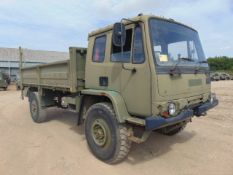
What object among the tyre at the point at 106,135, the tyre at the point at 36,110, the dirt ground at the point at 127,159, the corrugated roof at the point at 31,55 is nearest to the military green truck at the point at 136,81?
the tyre at the point at 106,135

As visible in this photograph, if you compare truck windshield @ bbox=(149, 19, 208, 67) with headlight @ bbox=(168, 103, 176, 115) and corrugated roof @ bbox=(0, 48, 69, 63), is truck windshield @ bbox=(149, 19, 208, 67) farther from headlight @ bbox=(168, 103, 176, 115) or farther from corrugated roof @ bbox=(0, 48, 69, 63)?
corrugated roof @ bbox=(0, 48, 69, 63)

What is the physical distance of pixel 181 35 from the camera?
15.0 ft

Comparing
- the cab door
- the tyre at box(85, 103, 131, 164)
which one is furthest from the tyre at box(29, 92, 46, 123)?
the cab door

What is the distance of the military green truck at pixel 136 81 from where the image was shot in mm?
3822

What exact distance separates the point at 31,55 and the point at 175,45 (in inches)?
1453

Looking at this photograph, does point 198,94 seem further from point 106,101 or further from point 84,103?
point 84,103

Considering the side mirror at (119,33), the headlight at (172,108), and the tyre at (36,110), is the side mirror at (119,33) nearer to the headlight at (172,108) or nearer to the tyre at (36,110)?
the headlight at (172,108)

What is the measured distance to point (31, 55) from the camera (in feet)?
125

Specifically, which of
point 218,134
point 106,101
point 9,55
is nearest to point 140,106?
point 106,101

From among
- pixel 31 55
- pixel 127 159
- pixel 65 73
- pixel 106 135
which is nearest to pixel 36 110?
pixel 65 73

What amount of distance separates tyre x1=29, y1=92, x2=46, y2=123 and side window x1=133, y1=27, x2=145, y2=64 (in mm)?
4493

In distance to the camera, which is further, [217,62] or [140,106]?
[217,62]

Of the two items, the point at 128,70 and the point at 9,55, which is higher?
the point at 9,55

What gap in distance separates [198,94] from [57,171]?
2.96 metres
